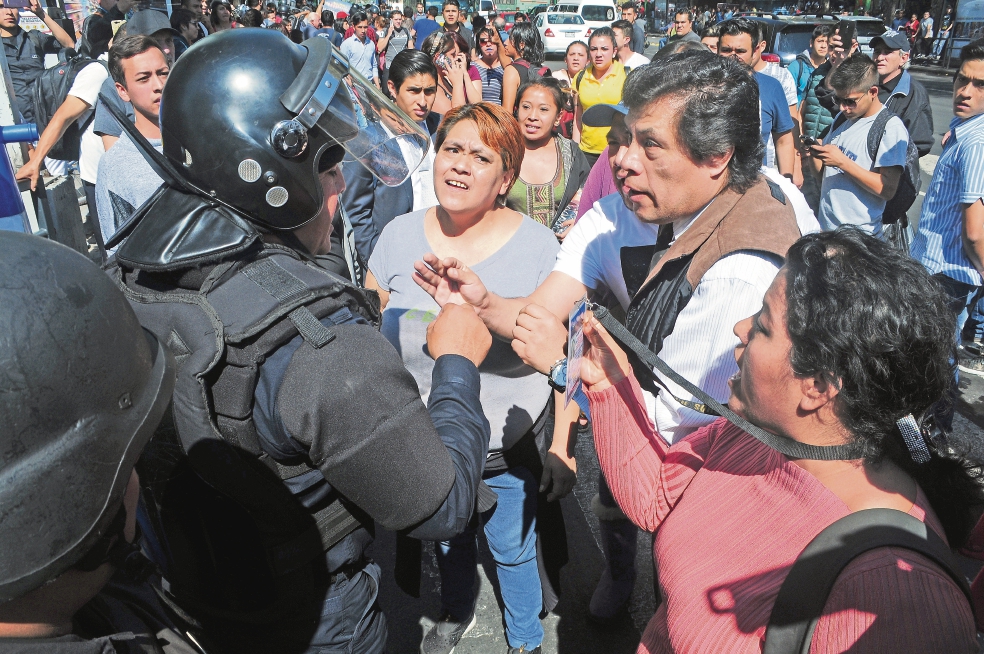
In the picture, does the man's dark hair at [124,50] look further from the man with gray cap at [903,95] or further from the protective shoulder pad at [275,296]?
the man with gray cap at [903,95]

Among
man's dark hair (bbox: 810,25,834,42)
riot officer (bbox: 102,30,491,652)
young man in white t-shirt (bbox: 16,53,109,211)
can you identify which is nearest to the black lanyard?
riot officer (bbox: 102,30,491,652)

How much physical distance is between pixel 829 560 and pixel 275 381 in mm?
1049

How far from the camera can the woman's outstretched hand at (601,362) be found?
1774 mm

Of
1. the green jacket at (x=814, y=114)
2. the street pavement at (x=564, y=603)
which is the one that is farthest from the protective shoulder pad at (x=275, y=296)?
the green jacket at (x=814, y=114)

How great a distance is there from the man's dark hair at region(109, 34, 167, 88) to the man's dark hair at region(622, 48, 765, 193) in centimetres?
307

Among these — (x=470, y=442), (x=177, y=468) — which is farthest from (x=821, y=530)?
(x=177, y=468)

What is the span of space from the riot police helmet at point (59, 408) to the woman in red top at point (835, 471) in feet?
3.73

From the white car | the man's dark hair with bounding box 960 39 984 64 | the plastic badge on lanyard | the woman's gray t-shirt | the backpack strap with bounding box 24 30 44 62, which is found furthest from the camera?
the white car

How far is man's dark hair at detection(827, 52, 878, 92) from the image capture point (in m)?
4.51

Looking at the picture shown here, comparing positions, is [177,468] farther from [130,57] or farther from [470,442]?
[130,57]

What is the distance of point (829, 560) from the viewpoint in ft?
3.94

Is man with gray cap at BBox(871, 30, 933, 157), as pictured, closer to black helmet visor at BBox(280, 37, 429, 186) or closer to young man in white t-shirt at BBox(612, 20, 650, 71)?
young man in white t-shirt at BBox(612, 20, 650, 71)

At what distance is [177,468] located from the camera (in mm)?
1422

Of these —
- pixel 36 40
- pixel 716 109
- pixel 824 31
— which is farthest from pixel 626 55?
pixel 36 40
